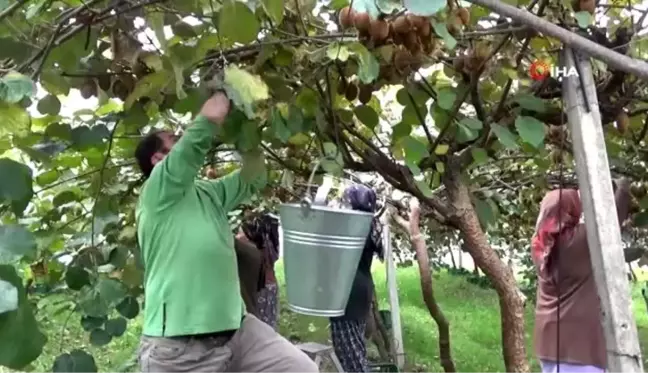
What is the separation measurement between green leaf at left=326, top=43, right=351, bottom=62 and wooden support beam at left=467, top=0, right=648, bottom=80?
16.4 inches

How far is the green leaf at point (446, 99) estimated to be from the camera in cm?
174

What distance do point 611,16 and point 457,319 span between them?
7264mm

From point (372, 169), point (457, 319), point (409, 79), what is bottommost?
point (457, 319)

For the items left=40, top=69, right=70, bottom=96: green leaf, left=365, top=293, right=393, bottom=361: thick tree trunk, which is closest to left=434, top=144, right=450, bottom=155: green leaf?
left=40, top=69, right=70, bottom=96: green leaf

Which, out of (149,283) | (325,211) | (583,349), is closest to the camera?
(325,211)

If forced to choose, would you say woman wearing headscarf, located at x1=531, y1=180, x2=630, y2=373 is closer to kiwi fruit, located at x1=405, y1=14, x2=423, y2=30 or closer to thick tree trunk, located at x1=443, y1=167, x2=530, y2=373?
thick tree trunk, located at x1=443, y1=167, x2=530, y2=373

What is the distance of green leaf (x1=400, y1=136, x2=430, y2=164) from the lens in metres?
1.77

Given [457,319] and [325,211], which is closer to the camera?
[325,211]

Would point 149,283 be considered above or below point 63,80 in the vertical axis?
below

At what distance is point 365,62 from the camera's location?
4.88ft

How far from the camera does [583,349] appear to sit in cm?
283

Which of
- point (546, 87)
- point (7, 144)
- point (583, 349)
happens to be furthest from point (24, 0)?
point (583, 349)

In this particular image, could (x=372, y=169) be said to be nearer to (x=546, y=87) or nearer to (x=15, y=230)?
(x=546, y=87)

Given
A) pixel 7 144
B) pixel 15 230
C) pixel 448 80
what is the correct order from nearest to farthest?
pixel 15 230, pixel 7 144, pixel 448 80
